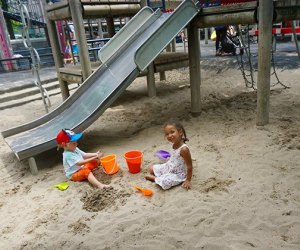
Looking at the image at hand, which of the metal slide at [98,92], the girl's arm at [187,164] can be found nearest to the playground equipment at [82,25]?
the metal slide at [98,92]

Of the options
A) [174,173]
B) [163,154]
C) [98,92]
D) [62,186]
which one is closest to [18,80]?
[98,92]

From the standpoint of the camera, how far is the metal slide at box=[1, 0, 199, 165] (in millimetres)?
3791

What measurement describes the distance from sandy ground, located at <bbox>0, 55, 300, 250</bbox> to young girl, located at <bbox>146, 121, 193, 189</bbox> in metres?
0.09

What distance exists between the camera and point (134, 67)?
4.03 metres

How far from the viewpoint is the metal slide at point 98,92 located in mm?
3791

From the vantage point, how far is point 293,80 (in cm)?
628

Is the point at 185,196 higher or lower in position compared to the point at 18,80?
lower

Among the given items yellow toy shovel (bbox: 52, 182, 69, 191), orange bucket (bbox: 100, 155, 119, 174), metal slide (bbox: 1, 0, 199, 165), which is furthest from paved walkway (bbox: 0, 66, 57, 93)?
orange bucket (bbox: 100, 155, 119, 174)

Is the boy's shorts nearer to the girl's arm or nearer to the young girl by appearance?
the young girl

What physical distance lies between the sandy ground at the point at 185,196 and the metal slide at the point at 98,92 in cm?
34

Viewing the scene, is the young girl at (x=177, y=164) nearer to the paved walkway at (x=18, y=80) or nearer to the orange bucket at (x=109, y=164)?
the orange bucket at (x=109, y=164)

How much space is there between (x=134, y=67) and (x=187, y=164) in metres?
1.75

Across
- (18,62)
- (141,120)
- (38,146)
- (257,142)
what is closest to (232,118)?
(257,142)

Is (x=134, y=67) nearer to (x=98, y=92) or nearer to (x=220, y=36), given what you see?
(x=98, y=92)
